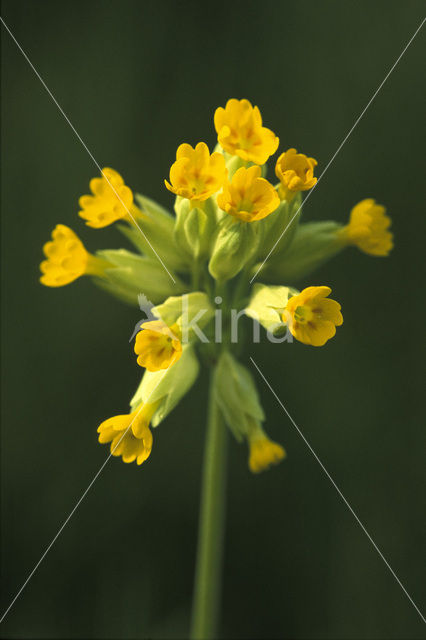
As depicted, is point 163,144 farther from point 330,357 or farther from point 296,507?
point 296,507

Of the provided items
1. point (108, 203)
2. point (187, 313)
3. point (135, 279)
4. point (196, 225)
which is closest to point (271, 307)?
point (187, 313)

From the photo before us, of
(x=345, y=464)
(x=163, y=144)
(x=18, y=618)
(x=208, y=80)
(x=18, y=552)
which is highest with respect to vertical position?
(x=208, y=80)

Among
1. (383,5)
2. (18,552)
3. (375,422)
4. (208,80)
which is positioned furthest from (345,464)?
(383,5)

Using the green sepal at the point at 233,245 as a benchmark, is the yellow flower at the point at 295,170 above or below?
above

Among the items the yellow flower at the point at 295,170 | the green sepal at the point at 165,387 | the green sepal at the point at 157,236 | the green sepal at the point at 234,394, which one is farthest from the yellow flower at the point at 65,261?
the yellow flower at the point at 295,170

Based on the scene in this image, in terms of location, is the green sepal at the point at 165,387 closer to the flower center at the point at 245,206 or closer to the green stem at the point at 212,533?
the green stem at the point at 212,533

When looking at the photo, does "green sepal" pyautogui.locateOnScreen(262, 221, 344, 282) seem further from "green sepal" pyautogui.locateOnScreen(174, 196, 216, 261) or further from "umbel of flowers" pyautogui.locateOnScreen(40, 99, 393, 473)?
"green sepal" pyautogui.locateOnScreen(174, 196, 216, 261)
